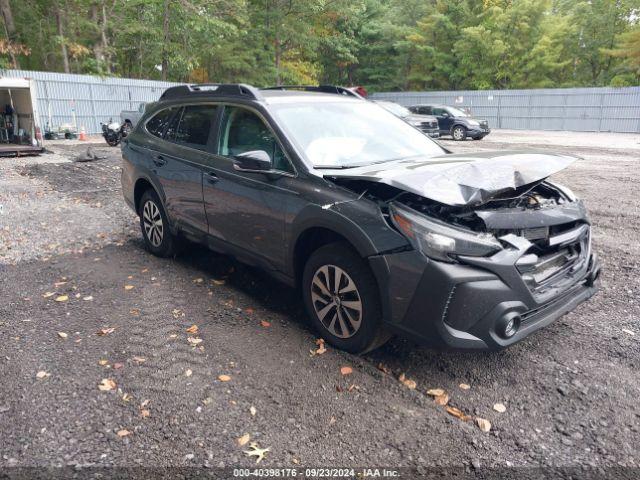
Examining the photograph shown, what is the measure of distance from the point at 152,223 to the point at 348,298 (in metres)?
3.13

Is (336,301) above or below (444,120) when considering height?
below

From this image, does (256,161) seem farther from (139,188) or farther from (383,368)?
(139,188)

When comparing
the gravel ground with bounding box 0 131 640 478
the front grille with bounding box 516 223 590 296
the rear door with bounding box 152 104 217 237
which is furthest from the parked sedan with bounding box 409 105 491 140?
the front grille with bounding box 516 223 590 296

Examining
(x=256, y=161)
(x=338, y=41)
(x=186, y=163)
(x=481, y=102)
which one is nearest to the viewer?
(x=256, y=161)

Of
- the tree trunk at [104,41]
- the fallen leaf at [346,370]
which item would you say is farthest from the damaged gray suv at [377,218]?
the tree trunk at [104,41]

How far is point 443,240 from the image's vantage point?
2.95 m

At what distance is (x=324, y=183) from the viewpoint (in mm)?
3572

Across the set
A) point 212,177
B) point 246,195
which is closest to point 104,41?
point 212,177

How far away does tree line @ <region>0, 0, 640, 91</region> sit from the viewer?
95.1 ft

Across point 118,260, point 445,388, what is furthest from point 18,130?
point 445,388

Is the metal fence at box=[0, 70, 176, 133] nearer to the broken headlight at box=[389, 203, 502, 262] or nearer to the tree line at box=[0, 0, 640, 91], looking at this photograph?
the tree line at box=[0, 0, 640, 91]

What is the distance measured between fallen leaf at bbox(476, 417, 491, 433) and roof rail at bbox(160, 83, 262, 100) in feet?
9.65

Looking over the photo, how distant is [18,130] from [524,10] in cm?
3709

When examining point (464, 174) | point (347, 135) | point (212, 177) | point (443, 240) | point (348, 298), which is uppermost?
point (347, 135)
